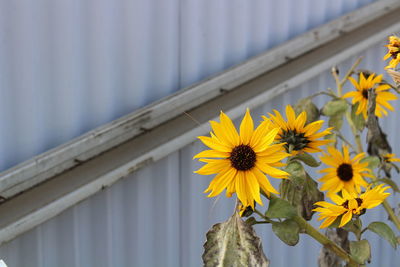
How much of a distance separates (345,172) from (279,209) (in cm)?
37

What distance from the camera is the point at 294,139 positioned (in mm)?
860

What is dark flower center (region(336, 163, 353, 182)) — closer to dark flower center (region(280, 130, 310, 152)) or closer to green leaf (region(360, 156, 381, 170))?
green leaf (region(360, 156, 381, 170))

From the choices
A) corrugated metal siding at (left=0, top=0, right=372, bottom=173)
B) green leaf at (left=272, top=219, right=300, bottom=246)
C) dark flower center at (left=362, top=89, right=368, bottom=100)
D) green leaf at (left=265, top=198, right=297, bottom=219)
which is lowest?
green leaf at (left=272, top=219, right=300, bottom=246)

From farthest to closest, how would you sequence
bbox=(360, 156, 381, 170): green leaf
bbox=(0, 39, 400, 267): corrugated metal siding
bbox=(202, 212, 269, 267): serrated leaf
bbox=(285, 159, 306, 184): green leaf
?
bbox=(0, 39, 400, 267): corrugated metal siding
bbox=(360, 156, 381, 170): green leaf
bbox=(285, 159, 306, 184): green leaf
bbox=(202, 212, 269, 267): serrated leaf

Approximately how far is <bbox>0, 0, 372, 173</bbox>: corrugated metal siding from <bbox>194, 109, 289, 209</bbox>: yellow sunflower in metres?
0.50

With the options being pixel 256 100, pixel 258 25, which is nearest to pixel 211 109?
pixel 256 100

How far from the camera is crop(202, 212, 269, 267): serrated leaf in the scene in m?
0.70

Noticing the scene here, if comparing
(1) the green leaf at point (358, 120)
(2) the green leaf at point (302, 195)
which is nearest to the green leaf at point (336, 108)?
(1) the green leaf at point (358, 120)

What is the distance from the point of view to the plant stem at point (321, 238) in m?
0.79

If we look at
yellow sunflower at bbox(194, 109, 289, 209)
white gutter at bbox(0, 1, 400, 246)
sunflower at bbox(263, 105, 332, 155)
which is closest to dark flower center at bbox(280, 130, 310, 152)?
sunflower at bbox(263, 105, 332, 155)

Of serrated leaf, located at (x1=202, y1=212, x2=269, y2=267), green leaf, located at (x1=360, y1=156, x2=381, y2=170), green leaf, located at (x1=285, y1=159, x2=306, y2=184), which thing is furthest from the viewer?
green leaf, located at (x1=360, y1=156, x2=381, y2=170)

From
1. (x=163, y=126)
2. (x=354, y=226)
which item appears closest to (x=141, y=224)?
(x=163, y=126)

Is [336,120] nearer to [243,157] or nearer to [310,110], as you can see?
[310,110]

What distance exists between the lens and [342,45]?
5.07 ft
